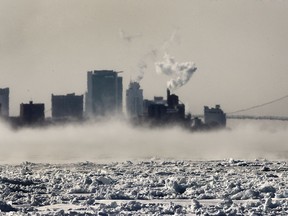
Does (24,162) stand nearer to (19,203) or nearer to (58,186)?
(58,186)

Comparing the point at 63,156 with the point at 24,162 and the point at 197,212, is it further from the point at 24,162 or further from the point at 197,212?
the point at 197,212

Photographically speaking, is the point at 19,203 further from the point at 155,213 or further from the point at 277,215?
the point at 277,215

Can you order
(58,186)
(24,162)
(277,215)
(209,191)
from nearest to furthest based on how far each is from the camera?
(277,215) → (209,191) → (58,186) → (24,162)

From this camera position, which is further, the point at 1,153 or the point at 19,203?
the point at 1,153

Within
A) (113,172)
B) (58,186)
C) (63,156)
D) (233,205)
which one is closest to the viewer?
(233,205)

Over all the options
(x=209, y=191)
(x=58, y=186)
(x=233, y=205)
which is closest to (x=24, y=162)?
(x=58, y=186)

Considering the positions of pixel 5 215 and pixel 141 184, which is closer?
pixel 5 215

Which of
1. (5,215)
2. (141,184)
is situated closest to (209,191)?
(141,184)

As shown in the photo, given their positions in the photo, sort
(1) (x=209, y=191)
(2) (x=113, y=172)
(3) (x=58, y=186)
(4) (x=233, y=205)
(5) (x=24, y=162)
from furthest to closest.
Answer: (5) (x=24, y=162), (2) (x=113, y=172), (3) (x=58, y=186), (1) (x=209, y=191), (4) (x=233, y=205)

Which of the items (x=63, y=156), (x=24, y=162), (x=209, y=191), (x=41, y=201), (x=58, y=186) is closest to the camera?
(x=41, y=201)
